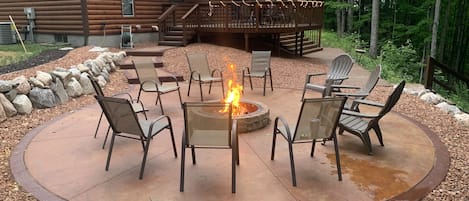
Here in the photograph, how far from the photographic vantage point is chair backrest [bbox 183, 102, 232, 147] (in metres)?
3.32

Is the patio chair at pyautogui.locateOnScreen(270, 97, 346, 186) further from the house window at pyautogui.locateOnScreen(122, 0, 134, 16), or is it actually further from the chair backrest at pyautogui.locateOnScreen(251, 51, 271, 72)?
the house window at pyautogui.locateOnScreen(122, 0, 134, 16)

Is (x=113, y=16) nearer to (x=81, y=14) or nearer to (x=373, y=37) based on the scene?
(x=81, y=14)

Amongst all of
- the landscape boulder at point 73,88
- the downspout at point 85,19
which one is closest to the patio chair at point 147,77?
the landscape boulder at point 73,88

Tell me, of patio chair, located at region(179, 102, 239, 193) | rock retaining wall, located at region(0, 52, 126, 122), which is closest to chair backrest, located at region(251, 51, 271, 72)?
rock retaining wall, located at region(0, 52, 126, 122)

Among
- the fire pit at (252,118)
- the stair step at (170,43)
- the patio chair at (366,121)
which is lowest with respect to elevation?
the fire pit at (252,118)

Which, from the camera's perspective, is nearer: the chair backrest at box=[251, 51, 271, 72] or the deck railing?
the chair backrest at box=[251, 51, 271, 72]

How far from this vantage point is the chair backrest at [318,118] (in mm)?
3439

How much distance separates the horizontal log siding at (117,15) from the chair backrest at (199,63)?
237 inches

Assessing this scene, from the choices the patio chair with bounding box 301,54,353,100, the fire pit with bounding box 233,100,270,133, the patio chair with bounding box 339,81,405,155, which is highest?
the patio chair with bounding box 301,54,353,100

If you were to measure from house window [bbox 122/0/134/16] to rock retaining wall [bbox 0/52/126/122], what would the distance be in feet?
18.1

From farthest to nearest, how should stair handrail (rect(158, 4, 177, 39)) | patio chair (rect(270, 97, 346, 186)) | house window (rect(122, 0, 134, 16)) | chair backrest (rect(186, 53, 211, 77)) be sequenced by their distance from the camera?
house window (rect(122, 0, 134, 16)) → stair handrail (rect(158, 4, 177, 39)) → chair backrest (rect(186, 53, 211, 77)) → patio chair (rect(270, 97, 346, 186))

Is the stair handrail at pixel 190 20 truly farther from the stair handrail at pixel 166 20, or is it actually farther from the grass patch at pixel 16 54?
the grass patch at pixel 16 54

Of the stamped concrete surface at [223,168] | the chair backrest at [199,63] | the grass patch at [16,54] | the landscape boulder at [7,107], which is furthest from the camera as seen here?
the grass patch at [16,54]

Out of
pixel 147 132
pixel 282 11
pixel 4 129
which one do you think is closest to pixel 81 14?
pixel 282 11
